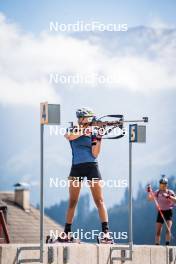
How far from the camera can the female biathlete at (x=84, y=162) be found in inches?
467

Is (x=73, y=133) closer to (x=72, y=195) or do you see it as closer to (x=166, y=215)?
(x=72, y=195)

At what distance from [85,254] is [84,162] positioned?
115cm

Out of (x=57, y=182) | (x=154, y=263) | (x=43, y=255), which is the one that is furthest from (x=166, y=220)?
(x=43, y=255)

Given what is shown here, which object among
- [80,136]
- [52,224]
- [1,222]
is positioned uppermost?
[80,136]

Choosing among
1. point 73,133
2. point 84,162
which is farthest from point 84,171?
point 73,133

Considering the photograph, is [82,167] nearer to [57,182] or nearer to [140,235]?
[57,182]

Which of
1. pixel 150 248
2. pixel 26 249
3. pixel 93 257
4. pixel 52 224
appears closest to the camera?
pixel 26 249

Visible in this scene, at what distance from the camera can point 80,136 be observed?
1185 cm

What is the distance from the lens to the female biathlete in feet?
38.9

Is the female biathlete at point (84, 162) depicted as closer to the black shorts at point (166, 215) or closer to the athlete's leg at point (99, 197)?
the athlete's leg at point (99, 197)

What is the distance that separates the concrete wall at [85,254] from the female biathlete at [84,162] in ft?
1.22

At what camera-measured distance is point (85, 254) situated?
11445mm

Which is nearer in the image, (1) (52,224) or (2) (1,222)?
(2) (1,222)

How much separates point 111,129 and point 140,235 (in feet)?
72.9
